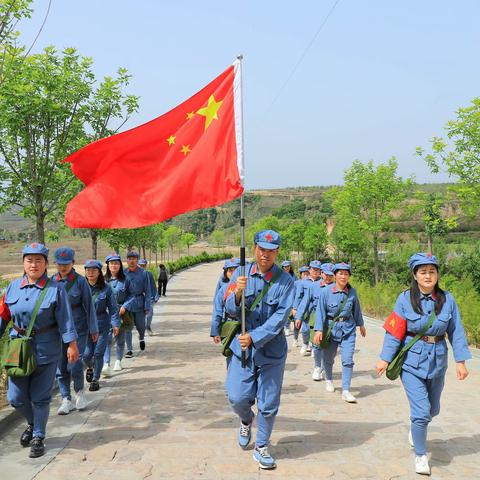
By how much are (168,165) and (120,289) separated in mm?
4484

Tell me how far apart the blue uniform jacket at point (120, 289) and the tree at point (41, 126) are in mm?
2445

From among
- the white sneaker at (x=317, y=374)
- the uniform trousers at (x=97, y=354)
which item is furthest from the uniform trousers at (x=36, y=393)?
the white sneaker at (x=317, y=374)

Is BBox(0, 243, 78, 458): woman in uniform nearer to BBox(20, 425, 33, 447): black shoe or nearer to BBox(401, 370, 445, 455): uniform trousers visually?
BBox(20, 425, 33, 447): black shoe

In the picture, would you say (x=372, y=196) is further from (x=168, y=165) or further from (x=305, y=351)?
(x=168, y=165)

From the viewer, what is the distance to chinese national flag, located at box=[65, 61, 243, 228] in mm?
5262

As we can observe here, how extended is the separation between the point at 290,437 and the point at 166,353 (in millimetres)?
5749

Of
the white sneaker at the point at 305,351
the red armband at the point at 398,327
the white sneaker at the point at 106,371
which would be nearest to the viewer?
the red armband at the point at 398,327

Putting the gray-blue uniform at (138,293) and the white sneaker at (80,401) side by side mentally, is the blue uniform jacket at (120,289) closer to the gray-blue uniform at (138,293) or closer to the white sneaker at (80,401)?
the gray-blue uniform at (138,293)

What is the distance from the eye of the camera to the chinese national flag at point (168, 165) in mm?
5262

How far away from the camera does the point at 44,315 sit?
5.07 meters

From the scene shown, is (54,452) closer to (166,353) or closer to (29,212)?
(166,353)

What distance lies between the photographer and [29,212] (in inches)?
449

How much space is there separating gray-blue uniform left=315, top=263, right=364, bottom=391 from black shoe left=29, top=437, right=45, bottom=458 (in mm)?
3820

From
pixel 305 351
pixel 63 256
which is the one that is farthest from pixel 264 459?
pixel 305 351
